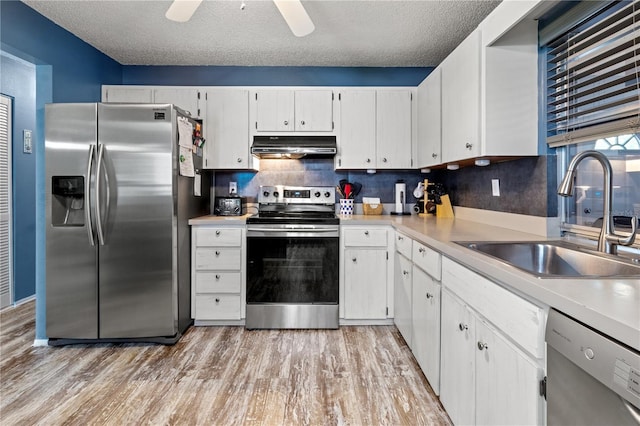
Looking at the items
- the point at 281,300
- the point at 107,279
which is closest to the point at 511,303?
the point at 281,300

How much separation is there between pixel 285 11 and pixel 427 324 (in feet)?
6.43

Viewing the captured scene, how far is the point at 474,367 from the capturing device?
4.57 ft

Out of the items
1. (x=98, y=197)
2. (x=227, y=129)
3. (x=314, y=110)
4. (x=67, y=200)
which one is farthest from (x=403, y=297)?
(x=67, y=200)

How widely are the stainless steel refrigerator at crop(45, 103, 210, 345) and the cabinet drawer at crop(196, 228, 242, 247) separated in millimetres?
311

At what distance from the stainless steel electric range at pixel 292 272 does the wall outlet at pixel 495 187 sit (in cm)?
120

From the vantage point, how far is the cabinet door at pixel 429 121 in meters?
2.66

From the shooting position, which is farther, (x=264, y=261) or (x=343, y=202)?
(x=343, y=202)

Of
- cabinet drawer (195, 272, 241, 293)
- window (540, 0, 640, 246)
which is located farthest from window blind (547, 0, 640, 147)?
cabinet drawer (195, 272, 241, 293)

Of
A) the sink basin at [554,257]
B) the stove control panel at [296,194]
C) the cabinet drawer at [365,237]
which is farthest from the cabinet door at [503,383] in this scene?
the stove control panel at [296,194]

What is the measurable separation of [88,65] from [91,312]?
2.16 metres

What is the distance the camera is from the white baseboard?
191cm

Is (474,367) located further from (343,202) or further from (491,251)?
(343,202)

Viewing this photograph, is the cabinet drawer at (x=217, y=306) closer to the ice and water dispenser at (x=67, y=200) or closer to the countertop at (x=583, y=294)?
the ice and water dispenser at (x=67, y=200)

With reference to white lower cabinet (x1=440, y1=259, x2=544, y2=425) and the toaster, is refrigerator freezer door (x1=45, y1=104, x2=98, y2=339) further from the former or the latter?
white lower cabinet (x1=440, y1=259, x2=544, y2=425)
